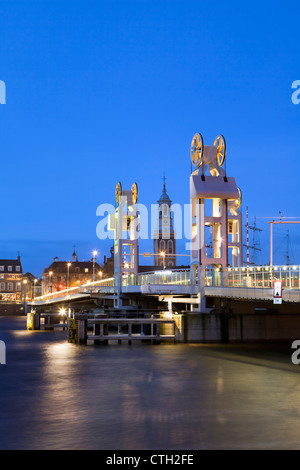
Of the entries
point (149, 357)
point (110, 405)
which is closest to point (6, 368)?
point (149, 357)

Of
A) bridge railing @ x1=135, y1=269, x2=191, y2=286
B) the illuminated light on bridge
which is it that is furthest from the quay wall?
bridge railing @ x1=135, y1=269, x2=191, y2=286

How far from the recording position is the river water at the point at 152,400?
1770cm

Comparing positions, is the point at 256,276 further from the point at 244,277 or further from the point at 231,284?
the point at 231,284

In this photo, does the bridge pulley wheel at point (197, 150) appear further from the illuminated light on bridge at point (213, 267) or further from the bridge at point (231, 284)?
the bridge at point (231, 284)

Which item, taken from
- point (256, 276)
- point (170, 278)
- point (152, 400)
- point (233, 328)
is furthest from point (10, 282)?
point (152, 400)

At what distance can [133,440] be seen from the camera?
17.5 metres

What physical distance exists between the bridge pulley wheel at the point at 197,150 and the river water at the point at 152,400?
62.7ft

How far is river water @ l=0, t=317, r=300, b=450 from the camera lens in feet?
58.1

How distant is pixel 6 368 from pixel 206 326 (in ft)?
60.1

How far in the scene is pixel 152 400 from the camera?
24.7m

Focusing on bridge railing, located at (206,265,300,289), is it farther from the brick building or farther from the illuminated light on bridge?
the brick building

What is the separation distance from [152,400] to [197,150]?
35226 millimetres

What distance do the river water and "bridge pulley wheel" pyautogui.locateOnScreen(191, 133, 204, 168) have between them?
19109 millimetres
